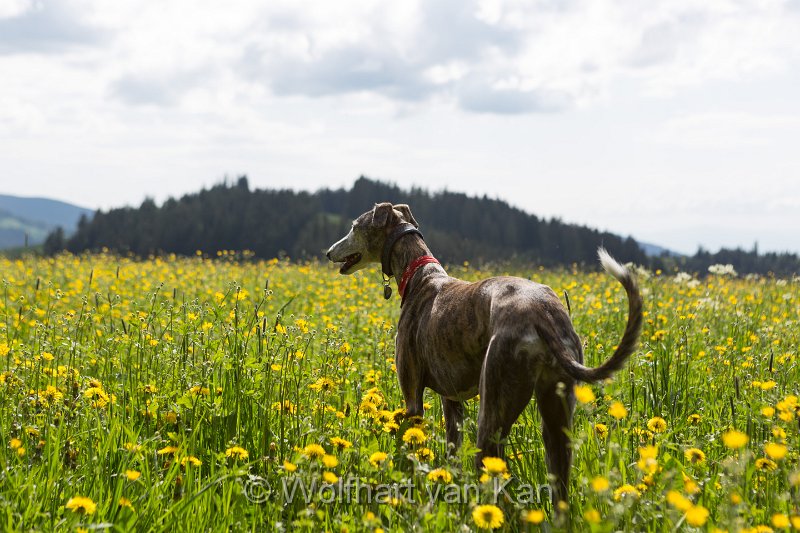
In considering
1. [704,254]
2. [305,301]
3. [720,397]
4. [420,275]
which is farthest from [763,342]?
[704,254]

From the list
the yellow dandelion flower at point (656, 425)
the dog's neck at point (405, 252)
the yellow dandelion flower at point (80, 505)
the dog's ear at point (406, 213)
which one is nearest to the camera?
the yellow dandelion flower at point (80, 505)

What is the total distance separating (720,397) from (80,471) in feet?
14.4

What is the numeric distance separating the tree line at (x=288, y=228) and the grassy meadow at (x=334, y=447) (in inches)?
3854

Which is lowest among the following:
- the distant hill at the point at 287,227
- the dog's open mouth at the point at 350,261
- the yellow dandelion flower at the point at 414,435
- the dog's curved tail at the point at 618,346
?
the yellow dandelion flower at the point at 414,435

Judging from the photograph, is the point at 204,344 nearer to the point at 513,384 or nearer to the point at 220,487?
the point at 220,487


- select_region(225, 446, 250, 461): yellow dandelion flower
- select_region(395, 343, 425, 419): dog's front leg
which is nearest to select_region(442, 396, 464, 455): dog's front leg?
select_region(395, 343, 425, 419): dog's front leg

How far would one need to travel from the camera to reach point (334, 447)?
11.7ft

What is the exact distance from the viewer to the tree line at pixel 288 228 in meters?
114

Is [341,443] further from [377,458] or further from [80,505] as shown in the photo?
[80,505]

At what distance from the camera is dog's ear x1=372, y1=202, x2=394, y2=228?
18.1 feet

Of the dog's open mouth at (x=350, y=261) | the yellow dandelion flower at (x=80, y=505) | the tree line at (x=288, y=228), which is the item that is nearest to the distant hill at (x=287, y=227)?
the tree line at (x=288, y=228)

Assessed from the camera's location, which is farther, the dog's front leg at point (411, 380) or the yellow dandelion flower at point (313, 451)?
the dog's front leg at point (411, 380)

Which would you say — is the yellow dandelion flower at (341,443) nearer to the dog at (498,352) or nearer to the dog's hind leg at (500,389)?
the dog at (498,352)

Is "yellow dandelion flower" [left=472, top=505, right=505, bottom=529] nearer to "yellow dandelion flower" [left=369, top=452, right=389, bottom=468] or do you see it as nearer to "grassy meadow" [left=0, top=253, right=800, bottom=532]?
"grassy meadow" [left=0, top=253, right=800, bottom=532]
